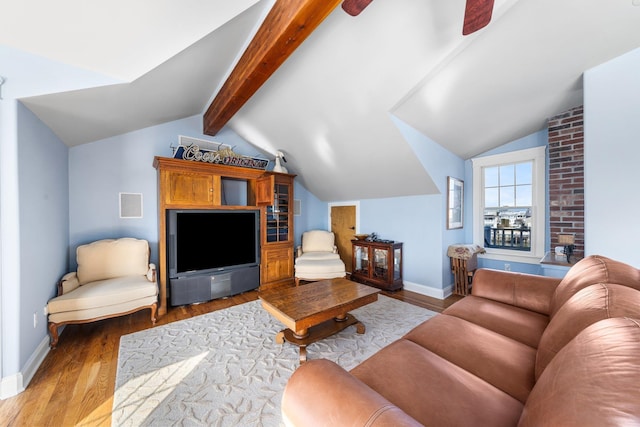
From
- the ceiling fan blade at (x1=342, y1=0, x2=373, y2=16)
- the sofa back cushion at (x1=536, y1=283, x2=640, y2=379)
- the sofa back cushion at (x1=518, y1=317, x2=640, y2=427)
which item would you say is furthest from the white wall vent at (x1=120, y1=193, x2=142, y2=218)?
the sofa back cushion at (x1=536, y1=283, x2=640, y2=379)

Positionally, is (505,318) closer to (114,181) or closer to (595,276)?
(595,276)

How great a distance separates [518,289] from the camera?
6.10ft

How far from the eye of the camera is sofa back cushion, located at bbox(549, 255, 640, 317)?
47.7 inches

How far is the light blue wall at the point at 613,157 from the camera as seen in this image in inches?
75.2

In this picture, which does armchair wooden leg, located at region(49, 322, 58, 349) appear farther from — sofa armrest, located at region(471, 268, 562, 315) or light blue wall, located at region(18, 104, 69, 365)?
sofa armrest, located at region(471, 268, 562, 315)

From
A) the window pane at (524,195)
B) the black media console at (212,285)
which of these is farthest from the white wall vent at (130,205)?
the window pane at (524,195)

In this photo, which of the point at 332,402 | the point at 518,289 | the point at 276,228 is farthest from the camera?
the point at 276,228

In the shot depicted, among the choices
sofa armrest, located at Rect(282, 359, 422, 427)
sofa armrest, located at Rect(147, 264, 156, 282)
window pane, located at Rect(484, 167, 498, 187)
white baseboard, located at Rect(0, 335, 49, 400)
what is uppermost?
window pane, located at Rect(484, 167, 498, 187)

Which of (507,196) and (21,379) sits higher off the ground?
(507,196)

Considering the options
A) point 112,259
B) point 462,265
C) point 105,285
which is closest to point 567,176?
point 462,265

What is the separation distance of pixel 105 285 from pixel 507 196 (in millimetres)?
5389

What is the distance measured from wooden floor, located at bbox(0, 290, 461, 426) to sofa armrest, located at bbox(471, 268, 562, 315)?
111 inches

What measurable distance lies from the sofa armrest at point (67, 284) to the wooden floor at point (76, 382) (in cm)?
47

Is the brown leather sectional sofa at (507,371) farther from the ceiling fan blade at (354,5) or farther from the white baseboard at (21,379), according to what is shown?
the white baseboard at (21,379)
